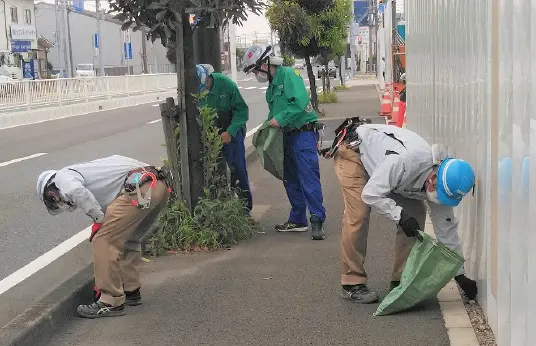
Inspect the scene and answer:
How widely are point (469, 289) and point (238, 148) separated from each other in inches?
134

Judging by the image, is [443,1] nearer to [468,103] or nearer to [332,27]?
[468,103]

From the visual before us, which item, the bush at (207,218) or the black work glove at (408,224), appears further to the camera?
the bush at (207,218)

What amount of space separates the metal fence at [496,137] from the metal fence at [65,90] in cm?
2002

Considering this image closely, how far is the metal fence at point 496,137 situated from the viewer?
3.49m

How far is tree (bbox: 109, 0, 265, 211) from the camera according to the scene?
22.0 feet

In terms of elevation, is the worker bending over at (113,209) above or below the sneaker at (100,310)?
above

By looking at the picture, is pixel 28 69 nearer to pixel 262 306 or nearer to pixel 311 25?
pixel 311 25

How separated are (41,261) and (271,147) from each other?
2358mm

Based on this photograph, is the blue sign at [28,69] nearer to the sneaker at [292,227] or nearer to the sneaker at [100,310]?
the sneaker at [292,227]

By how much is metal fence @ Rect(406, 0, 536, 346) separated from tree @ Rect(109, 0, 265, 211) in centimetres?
189

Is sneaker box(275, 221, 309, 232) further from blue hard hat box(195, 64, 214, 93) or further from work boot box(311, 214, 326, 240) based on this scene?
blue hard hat box(195, 64, 214, 93)

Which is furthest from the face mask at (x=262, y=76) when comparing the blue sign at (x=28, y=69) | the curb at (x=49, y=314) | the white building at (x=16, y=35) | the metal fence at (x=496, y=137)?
the blue sign at (x=28, y=69)

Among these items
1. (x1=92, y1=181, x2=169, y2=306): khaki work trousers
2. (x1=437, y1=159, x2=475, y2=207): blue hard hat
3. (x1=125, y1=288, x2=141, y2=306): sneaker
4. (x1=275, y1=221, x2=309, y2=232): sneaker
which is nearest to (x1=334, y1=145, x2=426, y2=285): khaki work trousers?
(x1=437, y1=159, x2=475, y2=207): blue hard hat

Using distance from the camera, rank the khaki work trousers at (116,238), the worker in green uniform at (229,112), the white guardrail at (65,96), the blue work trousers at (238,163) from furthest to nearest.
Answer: the white guardrail at (65,96), the blue work trousers at (238,163), the worker in green uniform at (229,112), the khaki work trousers at (116,238)
